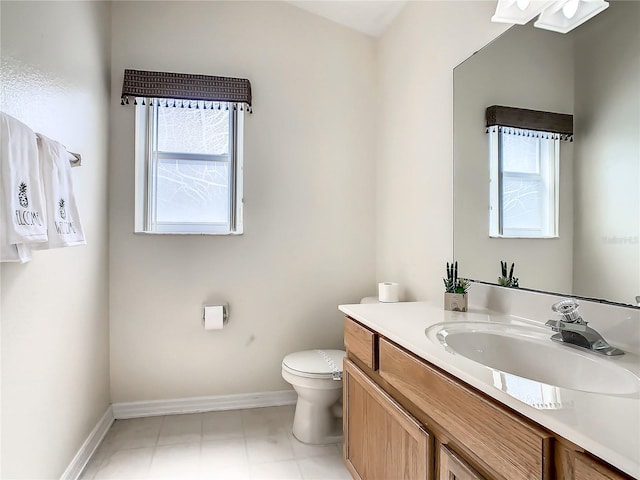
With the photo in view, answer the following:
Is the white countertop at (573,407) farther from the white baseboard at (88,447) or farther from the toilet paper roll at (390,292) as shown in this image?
the white baseboard at (88,447)

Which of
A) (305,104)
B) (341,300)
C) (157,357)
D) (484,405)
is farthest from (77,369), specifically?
(305,104)

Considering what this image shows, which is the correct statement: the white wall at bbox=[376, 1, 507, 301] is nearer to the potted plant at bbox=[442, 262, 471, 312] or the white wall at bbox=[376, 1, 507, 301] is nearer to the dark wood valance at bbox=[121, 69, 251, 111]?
the potted plant at bbox=[442, 262, 471, 312]

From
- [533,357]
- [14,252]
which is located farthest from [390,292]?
[14,252]

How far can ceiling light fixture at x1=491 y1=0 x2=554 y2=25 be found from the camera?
136cm

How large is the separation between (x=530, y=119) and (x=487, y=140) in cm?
23

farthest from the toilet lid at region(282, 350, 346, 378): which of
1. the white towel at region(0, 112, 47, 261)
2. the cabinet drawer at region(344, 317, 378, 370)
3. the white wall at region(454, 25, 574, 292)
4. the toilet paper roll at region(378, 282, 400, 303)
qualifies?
the white towel at region(0, 112, 47, 261)

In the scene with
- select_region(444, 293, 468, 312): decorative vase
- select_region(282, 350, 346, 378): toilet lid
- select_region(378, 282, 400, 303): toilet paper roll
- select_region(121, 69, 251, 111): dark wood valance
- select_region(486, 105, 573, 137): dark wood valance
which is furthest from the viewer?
select_region(121, 69, 251, 111): dark wood valance

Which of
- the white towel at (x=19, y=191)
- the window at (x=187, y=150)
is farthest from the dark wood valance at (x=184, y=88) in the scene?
the white towel at (x=19, y=191)

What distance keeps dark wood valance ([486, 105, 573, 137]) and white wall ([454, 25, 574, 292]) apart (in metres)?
0.02

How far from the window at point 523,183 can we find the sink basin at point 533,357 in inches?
15.2

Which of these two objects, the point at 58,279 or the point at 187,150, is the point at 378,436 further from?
the point at 187,150

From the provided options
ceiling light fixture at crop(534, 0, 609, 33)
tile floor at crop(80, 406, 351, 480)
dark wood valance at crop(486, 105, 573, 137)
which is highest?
ceiling light fixture at crop(534, 0, 609, 33)

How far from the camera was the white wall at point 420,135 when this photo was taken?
190 centimetres

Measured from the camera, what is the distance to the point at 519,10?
1.42 metres
